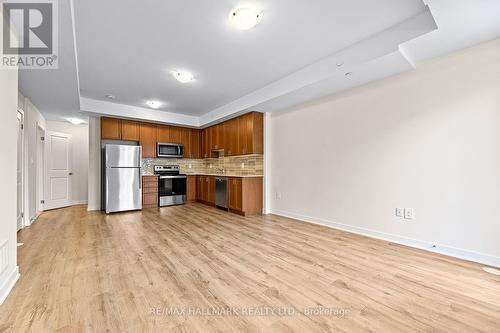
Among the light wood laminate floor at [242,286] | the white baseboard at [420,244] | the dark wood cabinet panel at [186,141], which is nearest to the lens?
the light wood laminate floor at [242,286]

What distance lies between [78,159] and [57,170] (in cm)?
64

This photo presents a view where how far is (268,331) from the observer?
1396 mm

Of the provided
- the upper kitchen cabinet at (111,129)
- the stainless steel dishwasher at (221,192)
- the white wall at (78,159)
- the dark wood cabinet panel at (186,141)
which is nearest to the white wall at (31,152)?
the upper kitchen cabinet at (111,129)

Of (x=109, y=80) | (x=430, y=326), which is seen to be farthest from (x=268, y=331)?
(x=109, y=80)

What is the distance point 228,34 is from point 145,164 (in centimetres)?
475

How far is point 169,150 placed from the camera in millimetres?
6367

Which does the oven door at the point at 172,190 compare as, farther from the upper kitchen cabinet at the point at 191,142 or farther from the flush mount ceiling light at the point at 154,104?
the flush mount ceiling light at the point at 154,104

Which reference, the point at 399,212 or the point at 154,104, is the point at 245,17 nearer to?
the point at 399,212

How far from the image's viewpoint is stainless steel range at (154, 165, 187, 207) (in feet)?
19.5

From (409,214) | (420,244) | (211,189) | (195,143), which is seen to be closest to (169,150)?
(195,143)

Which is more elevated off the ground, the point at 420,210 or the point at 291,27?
the point at 291,27

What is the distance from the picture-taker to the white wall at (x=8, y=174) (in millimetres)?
1780

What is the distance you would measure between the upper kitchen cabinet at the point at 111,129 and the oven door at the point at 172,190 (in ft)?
4.94

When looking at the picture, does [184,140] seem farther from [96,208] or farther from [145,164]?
[96,208]
